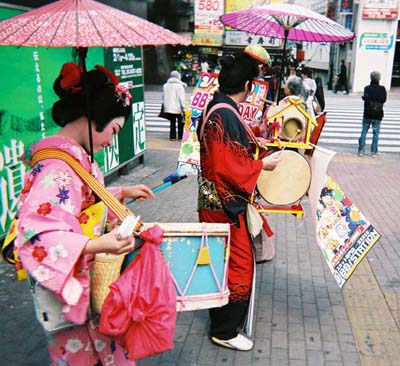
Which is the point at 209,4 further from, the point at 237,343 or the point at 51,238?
the point at 51,238

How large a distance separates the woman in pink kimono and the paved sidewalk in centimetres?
124

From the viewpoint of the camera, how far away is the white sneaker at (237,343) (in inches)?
122

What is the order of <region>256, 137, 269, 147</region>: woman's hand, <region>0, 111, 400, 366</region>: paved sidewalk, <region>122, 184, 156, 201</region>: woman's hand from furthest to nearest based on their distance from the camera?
1. <region>256, 137, 269, 147</region>: woman's hand
2. <region>0, 111, 400, 366</region>: paved sidewalk
3. <region>122, 184, 156, 201</region>: woman's hand

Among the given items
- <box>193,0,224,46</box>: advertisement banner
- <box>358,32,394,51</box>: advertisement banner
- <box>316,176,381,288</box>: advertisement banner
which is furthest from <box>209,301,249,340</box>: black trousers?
<box>358,32,394,51</box>: advertisement banner

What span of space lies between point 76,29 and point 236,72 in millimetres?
1362

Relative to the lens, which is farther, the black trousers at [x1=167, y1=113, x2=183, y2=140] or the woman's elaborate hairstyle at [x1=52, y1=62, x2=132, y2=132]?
the black trousers at [x1=167, y1=113, x2=183, y2=140]

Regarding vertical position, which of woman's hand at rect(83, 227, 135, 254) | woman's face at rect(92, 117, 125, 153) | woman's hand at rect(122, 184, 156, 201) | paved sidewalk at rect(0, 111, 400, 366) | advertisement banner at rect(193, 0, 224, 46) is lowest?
paved sidewalk at rect(0, 111, 400, 366)

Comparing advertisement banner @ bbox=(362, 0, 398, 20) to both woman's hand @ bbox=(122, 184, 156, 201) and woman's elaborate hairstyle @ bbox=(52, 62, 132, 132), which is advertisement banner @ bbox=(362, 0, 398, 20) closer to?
woman's hand @ bbox=(122, 184, 156, 201)

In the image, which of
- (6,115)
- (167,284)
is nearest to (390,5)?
(6,115)

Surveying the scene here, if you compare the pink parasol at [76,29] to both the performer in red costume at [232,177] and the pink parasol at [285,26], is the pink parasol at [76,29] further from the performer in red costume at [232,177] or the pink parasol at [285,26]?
the pink parasol at [285,26]

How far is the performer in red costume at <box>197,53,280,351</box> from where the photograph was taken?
274 centimetres

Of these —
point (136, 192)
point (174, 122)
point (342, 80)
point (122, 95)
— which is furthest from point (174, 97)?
point (342, 80)

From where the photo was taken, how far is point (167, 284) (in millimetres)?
1748

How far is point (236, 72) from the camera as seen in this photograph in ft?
9.34
